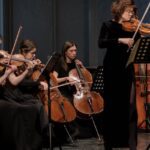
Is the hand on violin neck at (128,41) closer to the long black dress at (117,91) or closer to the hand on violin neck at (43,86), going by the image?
the long black dress at (117,91)

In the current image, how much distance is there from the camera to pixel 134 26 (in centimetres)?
381

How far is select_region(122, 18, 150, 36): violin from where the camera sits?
12.5 ft

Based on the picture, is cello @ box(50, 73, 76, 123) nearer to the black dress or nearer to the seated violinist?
the black dress

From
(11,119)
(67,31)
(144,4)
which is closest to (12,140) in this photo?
(11,119)

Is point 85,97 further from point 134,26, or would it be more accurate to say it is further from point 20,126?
point 134,26

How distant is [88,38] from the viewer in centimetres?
693

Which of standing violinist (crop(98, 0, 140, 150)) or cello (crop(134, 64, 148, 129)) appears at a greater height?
standing violinist (crop(98, 0, 140, 150))

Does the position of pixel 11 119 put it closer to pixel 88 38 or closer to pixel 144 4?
pixel 88 38

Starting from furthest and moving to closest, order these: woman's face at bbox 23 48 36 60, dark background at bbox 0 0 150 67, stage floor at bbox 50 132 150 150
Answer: dark background at bbox 0 0 150 67 < stage floor at bbox 50 132 150 150 < woman's face at bbox 23 48 36 60

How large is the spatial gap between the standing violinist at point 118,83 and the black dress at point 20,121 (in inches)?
25.8

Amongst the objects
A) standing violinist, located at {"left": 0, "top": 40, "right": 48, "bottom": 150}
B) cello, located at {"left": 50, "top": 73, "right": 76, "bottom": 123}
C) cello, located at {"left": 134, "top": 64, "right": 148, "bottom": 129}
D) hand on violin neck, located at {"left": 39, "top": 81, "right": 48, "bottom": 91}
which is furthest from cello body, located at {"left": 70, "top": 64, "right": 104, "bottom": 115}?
cello, located at {"left": 134, "top": 64, "right": 148, "bottom": 129}

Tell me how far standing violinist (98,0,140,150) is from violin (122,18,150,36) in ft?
0.09

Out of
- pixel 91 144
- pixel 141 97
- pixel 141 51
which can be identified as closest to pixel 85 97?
pixel 91 144

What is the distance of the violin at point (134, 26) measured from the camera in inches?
150
